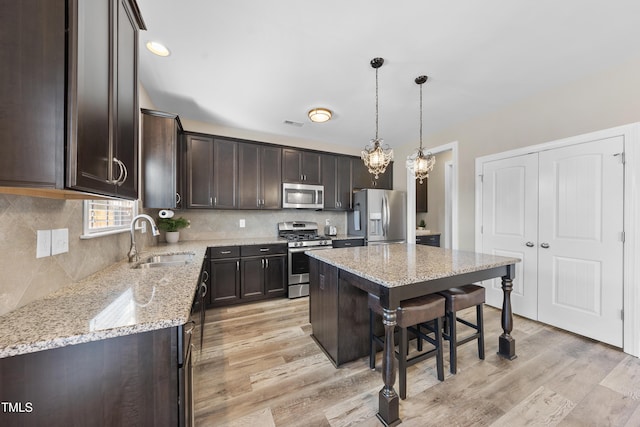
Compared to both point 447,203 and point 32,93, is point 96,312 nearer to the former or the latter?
point 32,93

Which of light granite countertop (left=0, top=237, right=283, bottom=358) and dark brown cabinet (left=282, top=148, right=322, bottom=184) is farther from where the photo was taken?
dark brown cabinet (left=282, top=148, right=322, bottom=184)

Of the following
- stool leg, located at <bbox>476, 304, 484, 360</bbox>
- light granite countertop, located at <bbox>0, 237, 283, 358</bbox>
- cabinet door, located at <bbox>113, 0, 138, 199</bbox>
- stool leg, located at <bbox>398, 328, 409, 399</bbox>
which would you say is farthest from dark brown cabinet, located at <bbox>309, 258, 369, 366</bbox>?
cabinet door, located at <bbox>113, 0, 138, 199</bbox>

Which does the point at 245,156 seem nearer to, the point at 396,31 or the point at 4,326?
the point at 396,31

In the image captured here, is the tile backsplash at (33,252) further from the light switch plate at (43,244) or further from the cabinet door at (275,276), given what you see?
the cabinet door at (275,276)

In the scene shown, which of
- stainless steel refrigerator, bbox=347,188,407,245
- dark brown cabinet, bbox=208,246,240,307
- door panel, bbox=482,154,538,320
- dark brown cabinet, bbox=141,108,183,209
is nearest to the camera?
dark brown cabinet, bbox=141,108,183,209

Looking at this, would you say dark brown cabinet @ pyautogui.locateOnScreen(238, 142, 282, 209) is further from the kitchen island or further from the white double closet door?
the white double closet door

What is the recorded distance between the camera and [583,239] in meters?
2.34

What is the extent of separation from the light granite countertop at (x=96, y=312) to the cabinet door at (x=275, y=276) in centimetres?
192

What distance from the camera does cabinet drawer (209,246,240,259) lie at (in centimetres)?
301

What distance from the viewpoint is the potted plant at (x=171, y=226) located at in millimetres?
3076

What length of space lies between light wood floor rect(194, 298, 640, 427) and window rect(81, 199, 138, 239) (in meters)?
1.28

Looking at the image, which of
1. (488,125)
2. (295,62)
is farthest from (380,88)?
(488,125)

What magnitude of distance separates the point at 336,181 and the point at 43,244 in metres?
3.58

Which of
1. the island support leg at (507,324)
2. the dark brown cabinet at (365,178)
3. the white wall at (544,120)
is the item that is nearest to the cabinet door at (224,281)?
the dark brown cabinet at (365,178)
